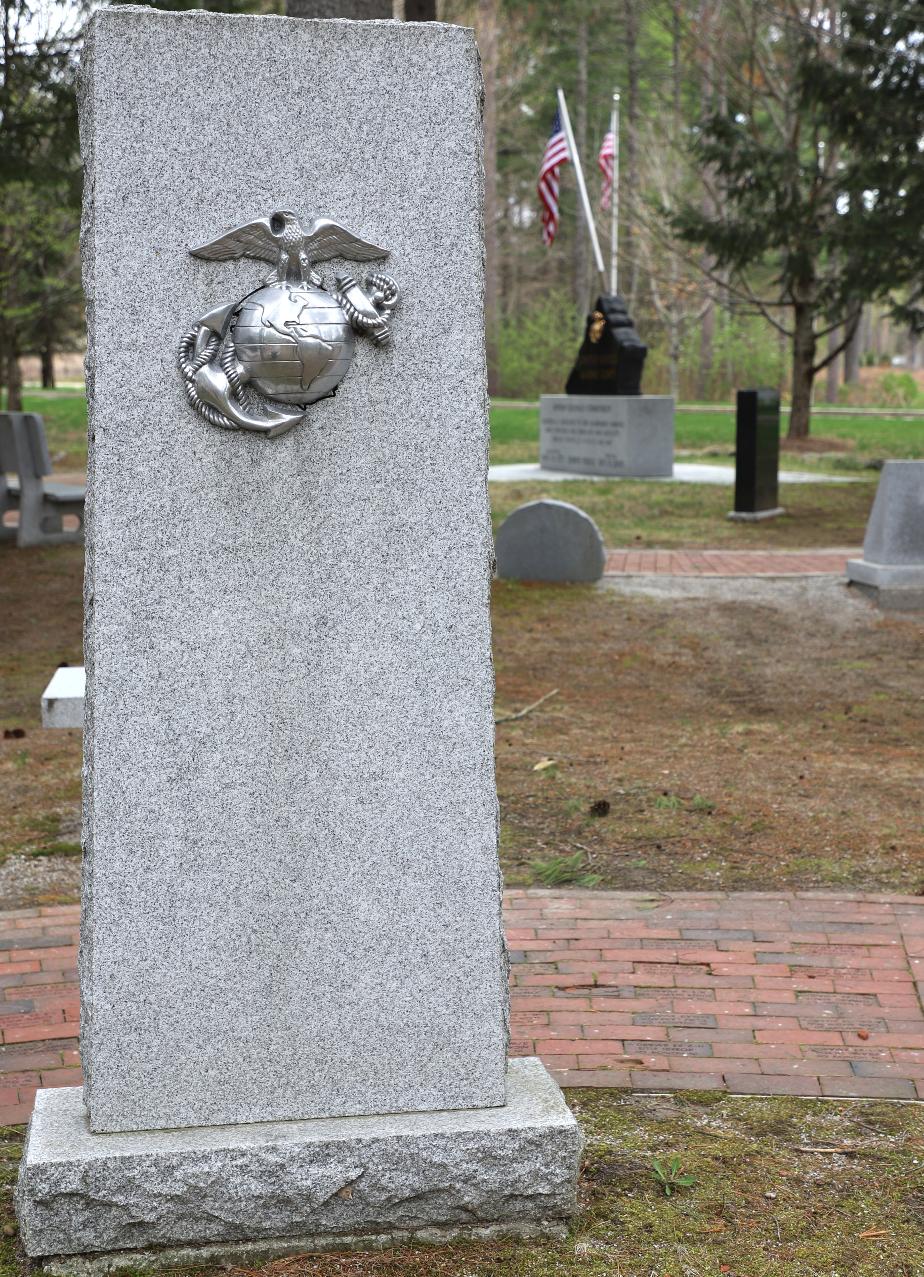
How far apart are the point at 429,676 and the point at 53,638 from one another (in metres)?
7.38

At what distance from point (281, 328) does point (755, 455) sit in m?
13.2

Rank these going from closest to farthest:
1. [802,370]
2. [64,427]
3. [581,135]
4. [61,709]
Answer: [61,709]
[802,370]
[64,427]
[581,135]

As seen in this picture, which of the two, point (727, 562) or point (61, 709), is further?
point (727, 562)

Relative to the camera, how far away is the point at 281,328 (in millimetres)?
2732

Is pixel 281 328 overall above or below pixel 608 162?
below

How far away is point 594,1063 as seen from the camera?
12.3ft

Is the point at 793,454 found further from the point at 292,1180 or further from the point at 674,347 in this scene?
the point at 292,1180

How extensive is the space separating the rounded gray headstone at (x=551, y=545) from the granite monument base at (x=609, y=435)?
8343 millimetres

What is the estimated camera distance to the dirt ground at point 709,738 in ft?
17.6

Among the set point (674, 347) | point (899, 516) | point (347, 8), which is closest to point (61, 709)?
point (347, 8)

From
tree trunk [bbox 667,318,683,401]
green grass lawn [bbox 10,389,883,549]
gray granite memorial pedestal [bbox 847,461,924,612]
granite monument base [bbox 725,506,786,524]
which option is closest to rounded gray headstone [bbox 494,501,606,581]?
gray granite memorial pedestal [bbox 847,461,924,612]

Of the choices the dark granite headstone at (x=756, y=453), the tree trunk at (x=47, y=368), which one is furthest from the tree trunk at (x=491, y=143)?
the dark granite headstone at (x=756, y=453)

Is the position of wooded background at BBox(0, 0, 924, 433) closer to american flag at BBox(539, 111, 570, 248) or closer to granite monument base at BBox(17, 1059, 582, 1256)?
american flag at BBox(539, 111, 570, 248)

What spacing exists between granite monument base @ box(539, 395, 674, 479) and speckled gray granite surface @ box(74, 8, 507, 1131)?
17.0m
